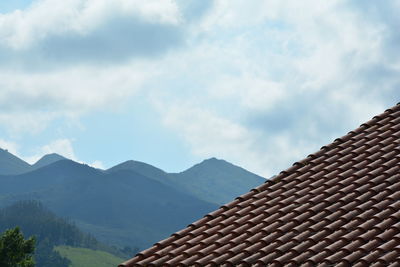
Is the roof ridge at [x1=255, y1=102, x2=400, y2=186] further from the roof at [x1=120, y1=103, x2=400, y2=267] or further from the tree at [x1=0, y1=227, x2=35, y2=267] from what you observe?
the tree at [x1=0, y1=227, x2=35, y2=267]

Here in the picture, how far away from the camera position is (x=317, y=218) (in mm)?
9859

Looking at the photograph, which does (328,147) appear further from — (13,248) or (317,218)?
(13,248)

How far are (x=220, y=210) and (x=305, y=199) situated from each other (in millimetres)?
1515

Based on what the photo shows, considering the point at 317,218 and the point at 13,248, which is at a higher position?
the point at 13,248

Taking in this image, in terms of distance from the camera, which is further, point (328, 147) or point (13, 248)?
point (13, 248)

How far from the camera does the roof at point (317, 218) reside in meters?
8.87

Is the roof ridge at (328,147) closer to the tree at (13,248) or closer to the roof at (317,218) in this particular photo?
the roof at (317,218)

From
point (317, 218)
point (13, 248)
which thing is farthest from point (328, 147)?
point (13, 248)

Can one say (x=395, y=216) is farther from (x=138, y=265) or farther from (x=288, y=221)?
(x=138, y=265)

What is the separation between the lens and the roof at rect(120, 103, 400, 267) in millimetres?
8867

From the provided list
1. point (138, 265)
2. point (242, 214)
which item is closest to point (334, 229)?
point (242, 214)

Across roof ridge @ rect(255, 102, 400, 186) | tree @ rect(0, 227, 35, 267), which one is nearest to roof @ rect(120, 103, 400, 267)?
roof ridge @ rect(255, 102, 400, 186)

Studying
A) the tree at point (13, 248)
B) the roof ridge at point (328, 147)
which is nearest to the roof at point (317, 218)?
the roof ridge at point (328, 147)

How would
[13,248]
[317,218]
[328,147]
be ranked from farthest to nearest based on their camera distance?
1. [13,248]
2. [328,147]
3. [317,218]
